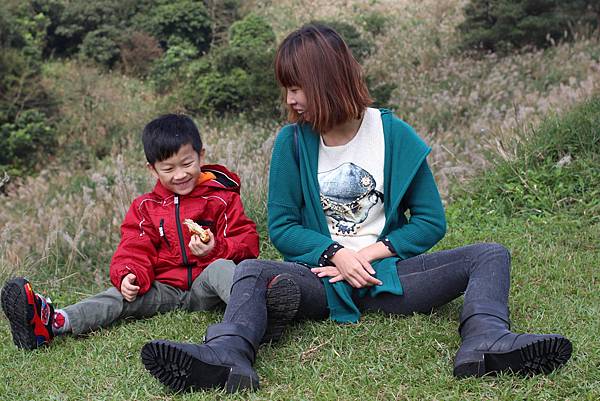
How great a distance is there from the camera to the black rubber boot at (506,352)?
8.66ft

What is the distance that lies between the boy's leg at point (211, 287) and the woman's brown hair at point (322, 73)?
2.83ft

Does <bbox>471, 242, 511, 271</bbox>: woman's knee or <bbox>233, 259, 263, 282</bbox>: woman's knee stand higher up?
<bbox>233, 259, 263, 282</bbox>: woman's knee

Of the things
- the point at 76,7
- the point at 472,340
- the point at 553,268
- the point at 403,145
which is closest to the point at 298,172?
the point at 403,145

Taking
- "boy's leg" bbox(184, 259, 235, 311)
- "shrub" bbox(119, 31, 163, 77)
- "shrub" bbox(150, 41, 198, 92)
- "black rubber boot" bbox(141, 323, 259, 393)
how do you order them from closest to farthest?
1. "black rubber boot" bbox(141, 323, 259, 393)
2. "boy's leg" bbox(184, 259, 235, 311)
3. "shrub" bbox(150, 41, 198, 92)
4. "shrub" bbox(119, 31, 163, 77)

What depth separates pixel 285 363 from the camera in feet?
9.99

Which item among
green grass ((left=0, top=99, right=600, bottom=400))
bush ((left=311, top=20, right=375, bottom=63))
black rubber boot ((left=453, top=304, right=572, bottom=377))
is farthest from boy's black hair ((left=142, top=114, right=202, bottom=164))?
bush ((left=311, top=20, right=375, bottom=63))

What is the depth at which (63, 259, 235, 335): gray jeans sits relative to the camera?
3615 millimetres

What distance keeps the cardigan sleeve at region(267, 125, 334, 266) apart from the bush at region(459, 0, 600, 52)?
33.3 ft

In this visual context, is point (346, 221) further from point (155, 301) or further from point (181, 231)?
point (155, 301)

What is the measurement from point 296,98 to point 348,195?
51 cm

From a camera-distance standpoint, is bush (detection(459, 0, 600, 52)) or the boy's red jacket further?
bush (detection(459, 0, 600, 52))

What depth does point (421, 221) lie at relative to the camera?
11.0 ft

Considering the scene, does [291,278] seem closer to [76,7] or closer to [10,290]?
[10,290]

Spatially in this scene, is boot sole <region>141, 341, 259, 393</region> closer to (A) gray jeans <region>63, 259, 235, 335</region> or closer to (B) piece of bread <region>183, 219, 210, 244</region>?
(A) gray jeans <region>63, 259, 235, 335</region>
